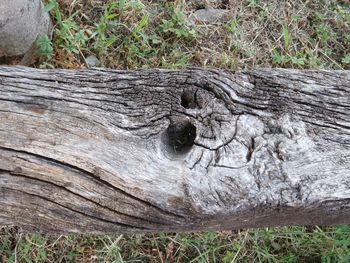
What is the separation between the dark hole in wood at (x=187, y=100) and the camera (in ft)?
4.98

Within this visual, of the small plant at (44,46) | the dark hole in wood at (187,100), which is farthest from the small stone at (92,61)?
the dark hole in wood at (187,100)

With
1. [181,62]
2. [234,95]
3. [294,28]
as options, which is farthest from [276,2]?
[234,95]

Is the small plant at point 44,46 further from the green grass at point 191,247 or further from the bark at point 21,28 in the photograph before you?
the green grass at point 191,247

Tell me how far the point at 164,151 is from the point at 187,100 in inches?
7.1

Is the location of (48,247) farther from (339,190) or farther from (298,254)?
(339,190)

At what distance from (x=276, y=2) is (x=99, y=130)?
230 cm

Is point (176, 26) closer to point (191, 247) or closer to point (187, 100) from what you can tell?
point (191, 247)

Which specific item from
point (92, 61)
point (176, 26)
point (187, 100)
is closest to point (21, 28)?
point (92, 61)

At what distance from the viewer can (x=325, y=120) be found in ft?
5.15

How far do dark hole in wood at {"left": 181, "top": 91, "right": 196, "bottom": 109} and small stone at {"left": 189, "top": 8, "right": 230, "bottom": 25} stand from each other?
5.80ft

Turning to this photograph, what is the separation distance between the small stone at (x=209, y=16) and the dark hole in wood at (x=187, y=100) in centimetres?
177

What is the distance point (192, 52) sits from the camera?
3.11 metres

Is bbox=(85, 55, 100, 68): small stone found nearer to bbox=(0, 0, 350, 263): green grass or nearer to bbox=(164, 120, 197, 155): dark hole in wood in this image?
bbox=(0, 0, 350, 263): green grass

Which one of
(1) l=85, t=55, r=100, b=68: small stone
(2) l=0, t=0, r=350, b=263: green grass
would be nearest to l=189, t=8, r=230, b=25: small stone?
(2) l=0, t=0, r=350, b=263: green grass
